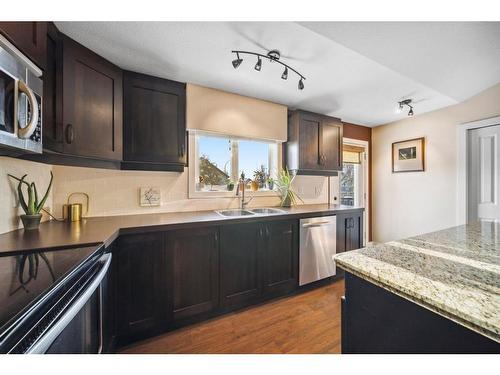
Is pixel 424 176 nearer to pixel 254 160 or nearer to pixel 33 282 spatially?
pixel 254 160

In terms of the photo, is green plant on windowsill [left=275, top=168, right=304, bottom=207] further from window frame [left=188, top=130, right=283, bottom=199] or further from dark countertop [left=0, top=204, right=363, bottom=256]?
dark countertop [left=0, top=204, right=363, bottom=256]

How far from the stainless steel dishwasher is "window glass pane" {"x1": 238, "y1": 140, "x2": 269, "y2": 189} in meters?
0.85

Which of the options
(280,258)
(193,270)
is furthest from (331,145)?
(193,270)

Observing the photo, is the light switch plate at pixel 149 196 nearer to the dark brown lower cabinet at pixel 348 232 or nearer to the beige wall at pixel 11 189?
the beige wall at pixel 11 189

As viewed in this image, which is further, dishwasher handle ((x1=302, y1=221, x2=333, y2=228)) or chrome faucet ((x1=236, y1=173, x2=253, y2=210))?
chrome faucet ((x1=236, y1=173, x2=253, y2=210))

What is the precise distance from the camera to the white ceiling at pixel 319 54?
4.80 feet

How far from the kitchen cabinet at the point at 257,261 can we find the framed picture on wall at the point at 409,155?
2395mm

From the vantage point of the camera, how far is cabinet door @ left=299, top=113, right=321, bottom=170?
2.78 metres

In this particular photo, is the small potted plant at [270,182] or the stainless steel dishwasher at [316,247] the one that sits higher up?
the small potted plant at [270,182]

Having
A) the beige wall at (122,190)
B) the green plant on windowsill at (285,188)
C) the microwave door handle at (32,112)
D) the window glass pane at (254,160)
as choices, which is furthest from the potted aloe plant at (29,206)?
the green plant on windowsill at (285,188)

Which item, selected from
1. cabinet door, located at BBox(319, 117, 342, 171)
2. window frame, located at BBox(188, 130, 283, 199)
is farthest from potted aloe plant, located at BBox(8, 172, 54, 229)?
cabinet door, located at BBox(319, 117, 342, 171)

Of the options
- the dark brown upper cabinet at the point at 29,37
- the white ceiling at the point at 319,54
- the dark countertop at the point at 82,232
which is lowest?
the dark countertop at the point at 82,232
